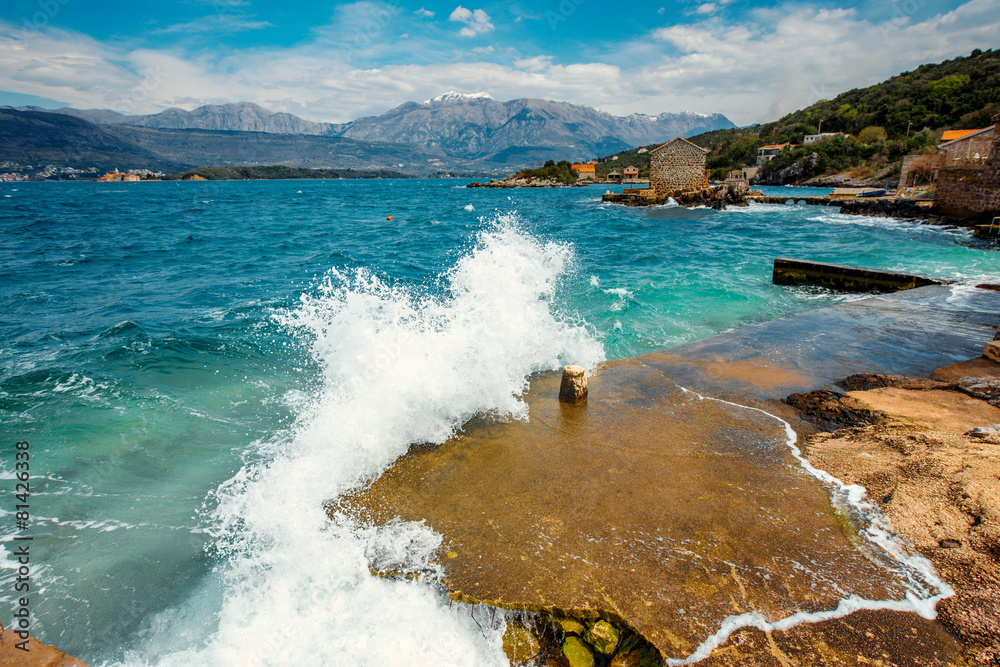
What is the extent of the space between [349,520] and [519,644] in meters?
1.75

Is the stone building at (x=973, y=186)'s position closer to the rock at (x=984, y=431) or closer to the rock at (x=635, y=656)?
the rock at (x=984, y=431)

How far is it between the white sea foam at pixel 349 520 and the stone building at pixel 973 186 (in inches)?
940

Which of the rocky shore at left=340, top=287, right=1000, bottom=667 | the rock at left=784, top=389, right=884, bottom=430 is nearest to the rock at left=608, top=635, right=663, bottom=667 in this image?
the rocky shore at left=340, top=287, right=1000, bottom=667

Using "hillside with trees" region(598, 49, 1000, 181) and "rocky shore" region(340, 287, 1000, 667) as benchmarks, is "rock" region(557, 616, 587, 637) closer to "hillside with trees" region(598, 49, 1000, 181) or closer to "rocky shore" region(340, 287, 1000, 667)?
"rocky shore" region(340, 287, 1000, 667)

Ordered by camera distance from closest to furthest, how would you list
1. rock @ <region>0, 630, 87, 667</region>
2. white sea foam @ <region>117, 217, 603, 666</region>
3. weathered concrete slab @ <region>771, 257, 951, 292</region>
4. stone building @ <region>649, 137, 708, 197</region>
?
rock @ <region>0, 630, 87, 667</region> → white sea foam @ <region>117, 217, 603, 666</region> → weathered concrete slab @ <region>771, 257, 951, 292</region> → stone building @ <region>649, 137, 708, 197</region>

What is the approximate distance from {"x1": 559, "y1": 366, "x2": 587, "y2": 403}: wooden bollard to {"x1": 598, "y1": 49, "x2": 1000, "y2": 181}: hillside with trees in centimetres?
5702

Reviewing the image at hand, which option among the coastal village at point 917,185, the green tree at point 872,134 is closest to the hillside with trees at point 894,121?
the green tree at point 872,134

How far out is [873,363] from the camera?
6.59 meters

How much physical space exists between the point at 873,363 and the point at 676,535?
5433mm

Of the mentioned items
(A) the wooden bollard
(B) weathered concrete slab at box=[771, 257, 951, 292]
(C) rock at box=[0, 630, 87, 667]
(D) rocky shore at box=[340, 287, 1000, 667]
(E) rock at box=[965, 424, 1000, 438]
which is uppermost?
(B) weathered concrete slab at box=[771, 257, 951, 292]

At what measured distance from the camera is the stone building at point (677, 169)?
43.2 meters

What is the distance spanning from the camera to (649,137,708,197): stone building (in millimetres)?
43216

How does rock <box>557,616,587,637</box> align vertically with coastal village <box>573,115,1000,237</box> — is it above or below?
below

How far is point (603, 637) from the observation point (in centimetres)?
266
